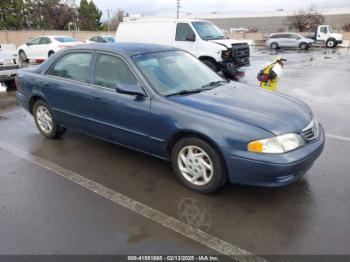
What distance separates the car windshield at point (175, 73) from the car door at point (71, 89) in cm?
89

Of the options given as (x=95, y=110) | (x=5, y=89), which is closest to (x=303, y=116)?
(x=95, y=110)

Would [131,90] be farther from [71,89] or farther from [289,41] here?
[289,41]

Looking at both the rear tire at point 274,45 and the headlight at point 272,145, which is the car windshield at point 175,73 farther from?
the rear tire at point 274,45

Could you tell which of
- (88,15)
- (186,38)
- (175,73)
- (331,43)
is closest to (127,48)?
(175,73)

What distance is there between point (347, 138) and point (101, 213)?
4148 mm

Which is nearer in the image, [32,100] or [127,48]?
[127,48]

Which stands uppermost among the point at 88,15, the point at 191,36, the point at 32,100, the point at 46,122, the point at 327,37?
the point at 88,15

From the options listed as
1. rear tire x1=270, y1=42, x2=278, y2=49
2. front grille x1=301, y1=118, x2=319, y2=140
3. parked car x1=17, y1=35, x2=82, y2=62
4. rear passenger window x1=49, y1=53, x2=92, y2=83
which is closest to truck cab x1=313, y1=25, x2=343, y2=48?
rear tire x1=270, y1=42, x2=278, y2=49

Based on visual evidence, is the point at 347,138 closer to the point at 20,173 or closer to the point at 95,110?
the point at 95,110

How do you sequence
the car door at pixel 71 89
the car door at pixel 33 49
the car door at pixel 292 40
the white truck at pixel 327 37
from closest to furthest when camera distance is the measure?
the car door at pixel 71 89 < the car door at pixel 33 49 < the car door at pixel 292 40 < the white truck at pixel 327 37

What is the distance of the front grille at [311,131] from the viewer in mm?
3442

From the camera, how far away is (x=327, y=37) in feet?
106

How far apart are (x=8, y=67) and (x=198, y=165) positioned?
353 inches

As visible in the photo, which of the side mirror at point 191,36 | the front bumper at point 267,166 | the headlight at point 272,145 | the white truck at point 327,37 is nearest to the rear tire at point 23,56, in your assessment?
the side mirror at point 191,36
